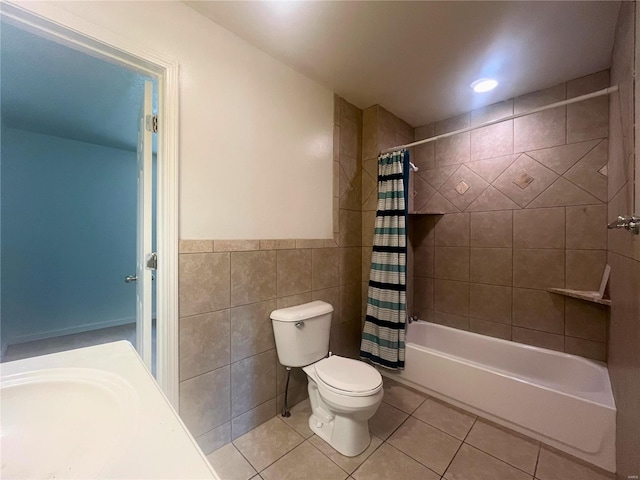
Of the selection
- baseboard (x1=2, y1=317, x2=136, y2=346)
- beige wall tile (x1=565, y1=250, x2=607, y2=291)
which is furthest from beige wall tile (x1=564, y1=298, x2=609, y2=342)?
baseboard (x1=2, y1=317, x2=136, y2=346)

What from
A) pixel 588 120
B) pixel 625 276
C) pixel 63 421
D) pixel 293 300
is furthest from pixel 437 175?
pixel 63 421

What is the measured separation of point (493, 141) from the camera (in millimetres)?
2205

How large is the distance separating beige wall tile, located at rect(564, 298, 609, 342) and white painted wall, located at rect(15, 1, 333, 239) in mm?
1880

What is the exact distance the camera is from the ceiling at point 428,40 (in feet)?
4.33

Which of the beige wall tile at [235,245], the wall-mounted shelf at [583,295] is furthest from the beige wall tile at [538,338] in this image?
the beige wall tile at [235,245]

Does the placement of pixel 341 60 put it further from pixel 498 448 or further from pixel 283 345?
pixel 498 448

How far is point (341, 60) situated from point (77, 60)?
1.67 m

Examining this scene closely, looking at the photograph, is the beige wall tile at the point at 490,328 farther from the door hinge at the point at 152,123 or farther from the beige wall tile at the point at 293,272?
the door hinge at the point at 152,123

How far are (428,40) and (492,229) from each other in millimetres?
1504

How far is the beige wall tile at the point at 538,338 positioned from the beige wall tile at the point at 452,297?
0.37 meters

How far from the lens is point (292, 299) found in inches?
71.1

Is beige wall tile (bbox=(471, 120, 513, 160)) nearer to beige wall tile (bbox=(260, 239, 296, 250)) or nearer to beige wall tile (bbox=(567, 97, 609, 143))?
beige wall tile (bbox=(567, 97, 609, 143))

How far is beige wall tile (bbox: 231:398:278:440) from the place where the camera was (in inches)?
61.1

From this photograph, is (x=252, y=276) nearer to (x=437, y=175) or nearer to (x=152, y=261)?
(x=152, y=261)
